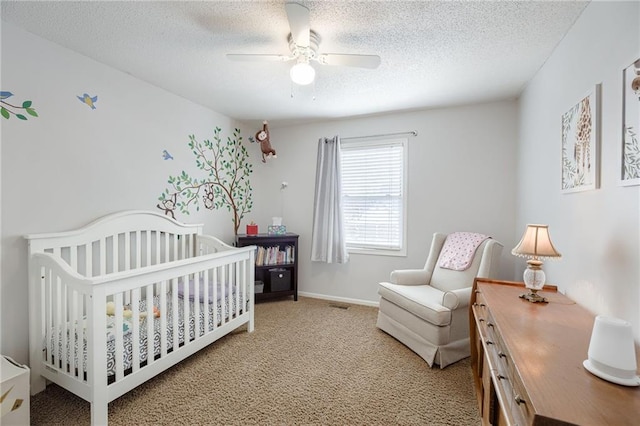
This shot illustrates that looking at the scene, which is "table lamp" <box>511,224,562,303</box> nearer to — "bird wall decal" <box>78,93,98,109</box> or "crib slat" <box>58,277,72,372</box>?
"crib slat" <box>58,277,72,372</box>

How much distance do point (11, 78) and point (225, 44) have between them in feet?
4.32

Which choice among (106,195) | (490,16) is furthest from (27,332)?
(490,16)

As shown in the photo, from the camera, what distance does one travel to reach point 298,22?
156 centimetres

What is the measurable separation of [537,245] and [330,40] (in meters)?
1.78

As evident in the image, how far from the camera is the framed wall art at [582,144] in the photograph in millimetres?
1459

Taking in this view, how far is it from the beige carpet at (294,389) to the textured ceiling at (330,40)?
2304 millimetres

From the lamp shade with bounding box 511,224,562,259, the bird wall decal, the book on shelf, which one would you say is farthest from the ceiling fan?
the book on shelf

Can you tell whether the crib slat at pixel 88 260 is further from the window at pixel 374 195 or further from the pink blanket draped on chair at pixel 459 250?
the pink blanket draped on chair at pixel 459 250

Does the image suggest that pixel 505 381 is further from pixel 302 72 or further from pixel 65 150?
pixel 65 150

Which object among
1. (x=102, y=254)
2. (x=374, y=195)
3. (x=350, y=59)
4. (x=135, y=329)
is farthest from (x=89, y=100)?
(x=374, y=195)

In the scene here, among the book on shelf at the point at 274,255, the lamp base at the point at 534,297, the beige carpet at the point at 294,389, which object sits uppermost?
A: the lamp base at the point at 534,297

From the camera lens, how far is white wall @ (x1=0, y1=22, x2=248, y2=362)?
1823 millimetres

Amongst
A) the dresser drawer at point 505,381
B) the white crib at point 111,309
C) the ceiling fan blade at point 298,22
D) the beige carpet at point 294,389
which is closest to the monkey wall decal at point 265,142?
the white crib at point 111,309

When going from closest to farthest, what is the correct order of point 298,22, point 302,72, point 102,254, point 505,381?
point 505,381
point 298,22
point 302,72
point 102,254
